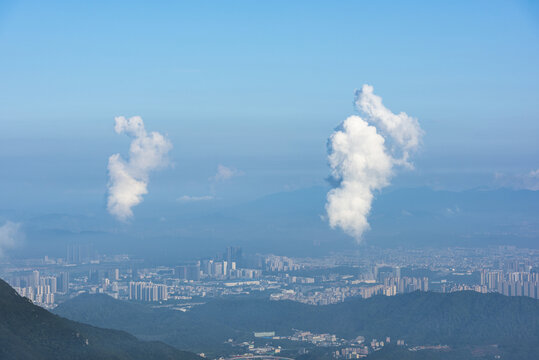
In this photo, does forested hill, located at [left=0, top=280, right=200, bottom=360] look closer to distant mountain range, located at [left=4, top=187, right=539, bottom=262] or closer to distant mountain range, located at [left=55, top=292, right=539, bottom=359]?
distant mountain range, located at [left=55, top=292, right=539, bottom=359]

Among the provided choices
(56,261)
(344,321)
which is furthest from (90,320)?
(56,261)

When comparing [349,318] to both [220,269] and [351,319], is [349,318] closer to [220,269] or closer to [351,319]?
[351,319]

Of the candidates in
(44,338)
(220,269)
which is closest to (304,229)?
(220,269)

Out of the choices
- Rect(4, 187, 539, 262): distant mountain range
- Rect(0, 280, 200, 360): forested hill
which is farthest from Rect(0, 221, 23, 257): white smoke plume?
Rect(0, 280, 200, 360): forested hill

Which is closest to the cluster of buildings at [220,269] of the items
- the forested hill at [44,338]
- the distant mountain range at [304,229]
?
the distant mountain range at [304,229]

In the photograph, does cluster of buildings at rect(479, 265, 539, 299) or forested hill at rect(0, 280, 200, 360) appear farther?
cluster of buildings at rect(479, 265, 539, 299)

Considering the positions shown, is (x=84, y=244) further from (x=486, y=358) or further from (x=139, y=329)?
(x=486, y=358)
